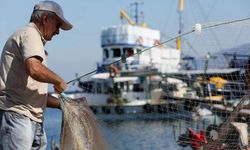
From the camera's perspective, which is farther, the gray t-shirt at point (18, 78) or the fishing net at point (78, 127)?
the fishing net at point (78, 127)

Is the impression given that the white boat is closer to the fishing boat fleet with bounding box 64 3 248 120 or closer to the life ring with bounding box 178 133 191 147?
the fishing boat fleet with bounding box 64 3 248 120

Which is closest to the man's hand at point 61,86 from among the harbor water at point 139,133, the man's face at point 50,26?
the man's face at point 50,26

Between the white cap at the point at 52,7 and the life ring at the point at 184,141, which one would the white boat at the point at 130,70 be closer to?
the life ring at the point at 184,141

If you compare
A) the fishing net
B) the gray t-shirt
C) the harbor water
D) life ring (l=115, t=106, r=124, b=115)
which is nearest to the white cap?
the gray t-shirt

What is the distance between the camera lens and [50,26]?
156 inches

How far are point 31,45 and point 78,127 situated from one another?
3.50ft

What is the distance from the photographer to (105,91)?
49781mm

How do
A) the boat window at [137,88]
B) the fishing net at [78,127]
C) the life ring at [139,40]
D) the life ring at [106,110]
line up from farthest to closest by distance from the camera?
1. the life ring at [139,40]
2. the boat window at [137,88]
3. the life ring at [106,110]
4. the fishing net at [78,127]

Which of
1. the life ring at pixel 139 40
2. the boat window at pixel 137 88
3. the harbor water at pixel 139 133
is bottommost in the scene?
the harbor water at pixel 139 133

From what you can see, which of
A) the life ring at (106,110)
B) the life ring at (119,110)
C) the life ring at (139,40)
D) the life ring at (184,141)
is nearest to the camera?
the life ring at (184,141)

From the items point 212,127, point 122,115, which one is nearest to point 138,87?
point 122,115

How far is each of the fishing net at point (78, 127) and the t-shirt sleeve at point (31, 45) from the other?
2.35 ft

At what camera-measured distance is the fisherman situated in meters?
3.72

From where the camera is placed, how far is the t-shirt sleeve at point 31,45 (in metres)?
3.68
